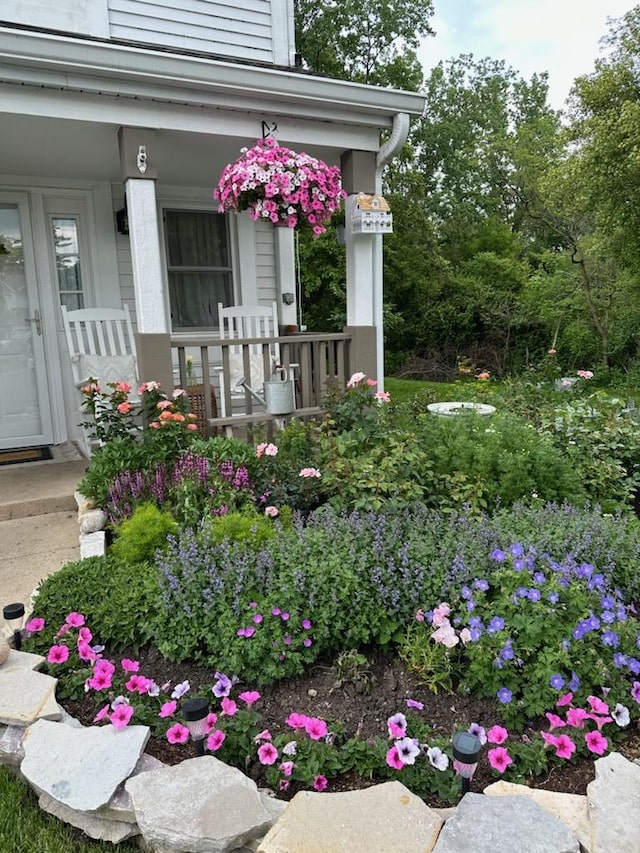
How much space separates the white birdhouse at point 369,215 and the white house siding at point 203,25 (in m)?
1.67

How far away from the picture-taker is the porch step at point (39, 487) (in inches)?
148

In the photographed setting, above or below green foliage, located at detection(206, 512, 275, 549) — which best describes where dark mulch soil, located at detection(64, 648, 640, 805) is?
Answer: below

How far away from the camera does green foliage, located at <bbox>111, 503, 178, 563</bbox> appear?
2.71 m

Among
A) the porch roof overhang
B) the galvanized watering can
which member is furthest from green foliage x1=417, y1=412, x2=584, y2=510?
the porch roof overhang

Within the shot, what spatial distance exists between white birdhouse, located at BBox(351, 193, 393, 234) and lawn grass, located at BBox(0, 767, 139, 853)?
3.77m

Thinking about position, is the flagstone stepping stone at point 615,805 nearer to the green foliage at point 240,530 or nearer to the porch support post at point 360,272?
the green foliage at point 240,530

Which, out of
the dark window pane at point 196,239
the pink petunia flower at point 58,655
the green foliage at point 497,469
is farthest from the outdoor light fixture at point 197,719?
the dark window pane at point 196,239

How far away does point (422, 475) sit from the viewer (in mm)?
3125

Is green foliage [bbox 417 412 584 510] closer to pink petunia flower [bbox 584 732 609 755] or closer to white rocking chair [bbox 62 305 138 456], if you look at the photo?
pink petunia flower [bbox 584 732 609 755]

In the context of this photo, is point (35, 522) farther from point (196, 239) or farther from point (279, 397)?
point (196, 239)

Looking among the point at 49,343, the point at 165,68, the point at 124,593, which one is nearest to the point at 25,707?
the point at 124,593

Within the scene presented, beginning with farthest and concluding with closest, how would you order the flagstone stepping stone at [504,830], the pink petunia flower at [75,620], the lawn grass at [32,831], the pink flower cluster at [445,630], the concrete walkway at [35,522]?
the concrete walkway at [35,522], the pink petunia flower at [75,620], the pink flower cluster at [445,630], the lawn grass at [32,831], the flagstone stepping stone at [504,830]

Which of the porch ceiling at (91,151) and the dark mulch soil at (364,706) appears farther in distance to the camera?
the porch ceiling at (91,151)

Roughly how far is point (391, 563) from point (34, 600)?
144cm
